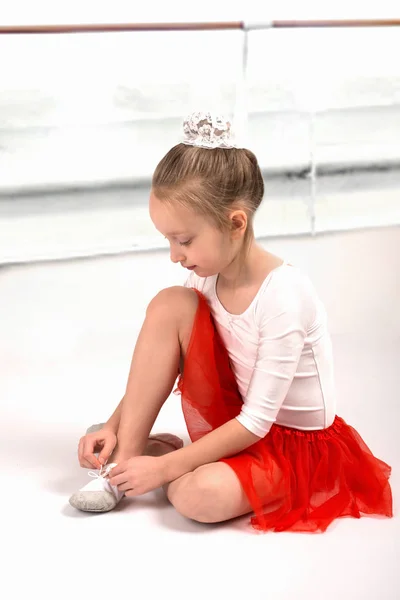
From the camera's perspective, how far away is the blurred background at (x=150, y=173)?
7.07 feet

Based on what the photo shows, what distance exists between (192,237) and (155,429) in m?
0.57

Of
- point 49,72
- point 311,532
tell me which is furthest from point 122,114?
point 311,532

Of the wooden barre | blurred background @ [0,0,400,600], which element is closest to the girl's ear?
blurred background @ [0,0,400,600]

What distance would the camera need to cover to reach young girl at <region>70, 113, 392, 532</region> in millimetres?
1346

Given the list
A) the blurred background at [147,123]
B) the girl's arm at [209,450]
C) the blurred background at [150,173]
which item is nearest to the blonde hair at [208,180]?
the girl's arm at [209,450]

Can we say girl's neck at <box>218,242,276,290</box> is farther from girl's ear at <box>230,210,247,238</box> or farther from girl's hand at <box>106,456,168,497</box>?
girl's hand at <box>106,456,168,497</box>

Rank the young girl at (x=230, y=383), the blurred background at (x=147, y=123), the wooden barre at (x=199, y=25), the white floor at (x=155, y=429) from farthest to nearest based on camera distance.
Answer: the blurred background at (x=147, y=123)
the wooden barre at (x=199, y=25)
the young girl at (x=230, y=383)
the white floor at (x=155, y=429)

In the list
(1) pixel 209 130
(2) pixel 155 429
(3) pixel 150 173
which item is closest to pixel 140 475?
(2) pixel 155 429

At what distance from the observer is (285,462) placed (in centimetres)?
141

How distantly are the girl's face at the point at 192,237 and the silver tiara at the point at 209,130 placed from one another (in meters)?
0.11

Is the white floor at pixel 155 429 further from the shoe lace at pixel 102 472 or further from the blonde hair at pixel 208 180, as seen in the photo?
the blonde hair at pixel 208 180

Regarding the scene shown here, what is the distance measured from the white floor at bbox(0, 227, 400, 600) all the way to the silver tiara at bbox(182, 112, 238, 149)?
1.96ft

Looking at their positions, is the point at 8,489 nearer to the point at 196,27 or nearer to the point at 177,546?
the point at 177,546

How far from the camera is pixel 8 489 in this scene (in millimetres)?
1518
